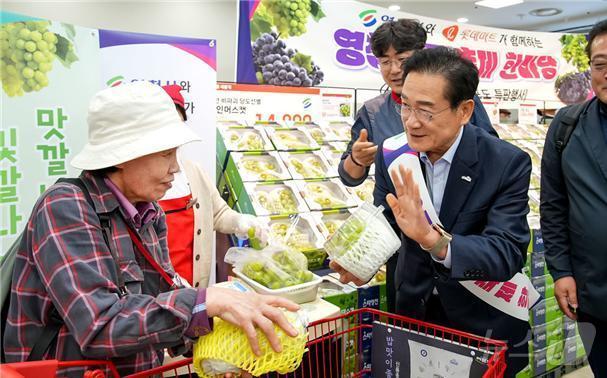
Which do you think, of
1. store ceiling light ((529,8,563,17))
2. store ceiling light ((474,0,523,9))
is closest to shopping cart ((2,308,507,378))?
store ceiling light ((474,0,523,9))

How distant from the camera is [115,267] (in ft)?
3.78

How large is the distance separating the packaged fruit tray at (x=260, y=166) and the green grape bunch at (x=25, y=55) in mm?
1255

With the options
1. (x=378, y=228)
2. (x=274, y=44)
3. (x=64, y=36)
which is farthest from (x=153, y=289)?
(x=274, y=44)

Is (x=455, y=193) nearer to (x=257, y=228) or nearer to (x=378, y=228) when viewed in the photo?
(x=378, y=228)

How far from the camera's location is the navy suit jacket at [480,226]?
1568mm

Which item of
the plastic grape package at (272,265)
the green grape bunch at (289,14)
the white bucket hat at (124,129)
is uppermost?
the green grape bunch at (289,14)

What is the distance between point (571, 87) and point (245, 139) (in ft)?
16.3

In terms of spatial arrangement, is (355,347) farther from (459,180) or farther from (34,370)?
(34,370)

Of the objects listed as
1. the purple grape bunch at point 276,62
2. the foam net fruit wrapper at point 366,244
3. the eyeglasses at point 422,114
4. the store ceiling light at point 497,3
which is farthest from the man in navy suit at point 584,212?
the store ceiling light at point 497,3

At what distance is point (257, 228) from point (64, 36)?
4.46ft

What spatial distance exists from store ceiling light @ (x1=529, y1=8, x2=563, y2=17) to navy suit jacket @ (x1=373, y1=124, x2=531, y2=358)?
33.1 feet

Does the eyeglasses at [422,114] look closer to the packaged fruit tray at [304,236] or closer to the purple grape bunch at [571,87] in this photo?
the packaged fruit tray at [304,236]

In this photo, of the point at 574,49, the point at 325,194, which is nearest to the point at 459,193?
the point at 325,194

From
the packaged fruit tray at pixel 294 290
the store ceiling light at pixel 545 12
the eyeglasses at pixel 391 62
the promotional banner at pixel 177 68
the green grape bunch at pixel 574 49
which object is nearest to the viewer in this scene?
the packaged fruit tray at pixel 294 290
